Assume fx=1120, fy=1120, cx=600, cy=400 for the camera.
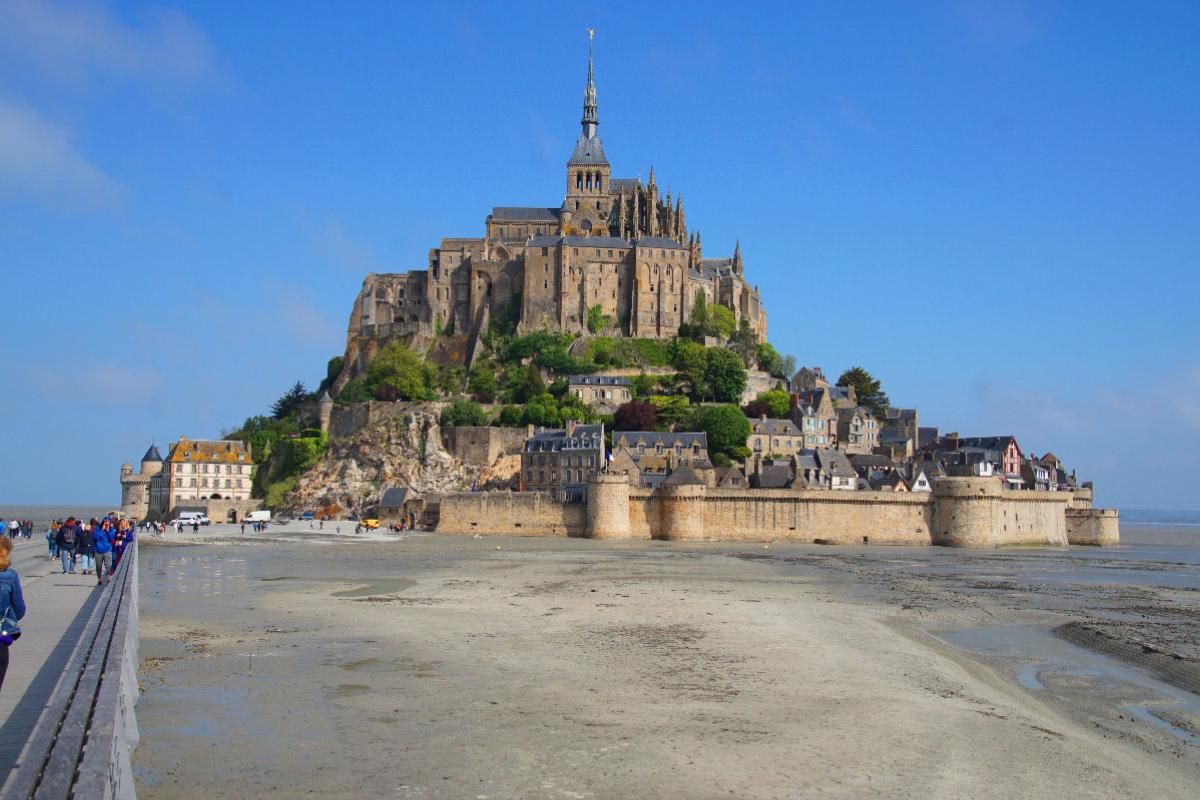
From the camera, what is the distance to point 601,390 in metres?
77.2

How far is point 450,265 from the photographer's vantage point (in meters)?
88.9

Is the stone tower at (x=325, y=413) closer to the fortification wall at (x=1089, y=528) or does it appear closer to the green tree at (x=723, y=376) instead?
the green tree at (x=723, y=376)

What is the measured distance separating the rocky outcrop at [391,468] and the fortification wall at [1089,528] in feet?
112

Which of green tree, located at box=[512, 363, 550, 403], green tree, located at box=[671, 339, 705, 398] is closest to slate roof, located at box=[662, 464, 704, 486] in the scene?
green tree, located at box=[671, 339, 705, 398]

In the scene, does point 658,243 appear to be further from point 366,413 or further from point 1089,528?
point 1089,528

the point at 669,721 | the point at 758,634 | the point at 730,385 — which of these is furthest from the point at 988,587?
the point at 730,385

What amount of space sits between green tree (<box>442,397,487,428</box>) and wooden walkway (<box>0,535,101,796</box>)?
150ft

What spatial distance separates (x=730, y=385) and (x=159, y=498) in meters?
41.1

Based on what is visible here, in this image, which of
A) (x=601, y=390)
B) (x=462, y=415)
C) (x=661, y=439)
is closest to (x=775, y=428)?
(x=661, y=439)

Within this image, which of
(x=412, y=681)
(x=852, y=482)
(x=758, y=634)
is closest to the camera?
(x=412, y=681)

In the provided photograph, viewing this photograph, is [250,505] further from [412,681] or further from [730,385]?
[412,681]

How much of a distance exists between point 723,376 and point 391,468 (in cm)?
2351

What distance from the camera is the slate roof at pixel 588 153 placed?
94.8 metres

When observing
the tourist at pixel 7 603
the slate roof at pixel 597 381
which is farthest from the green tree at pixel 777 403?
the tourist at pixel 7 603
